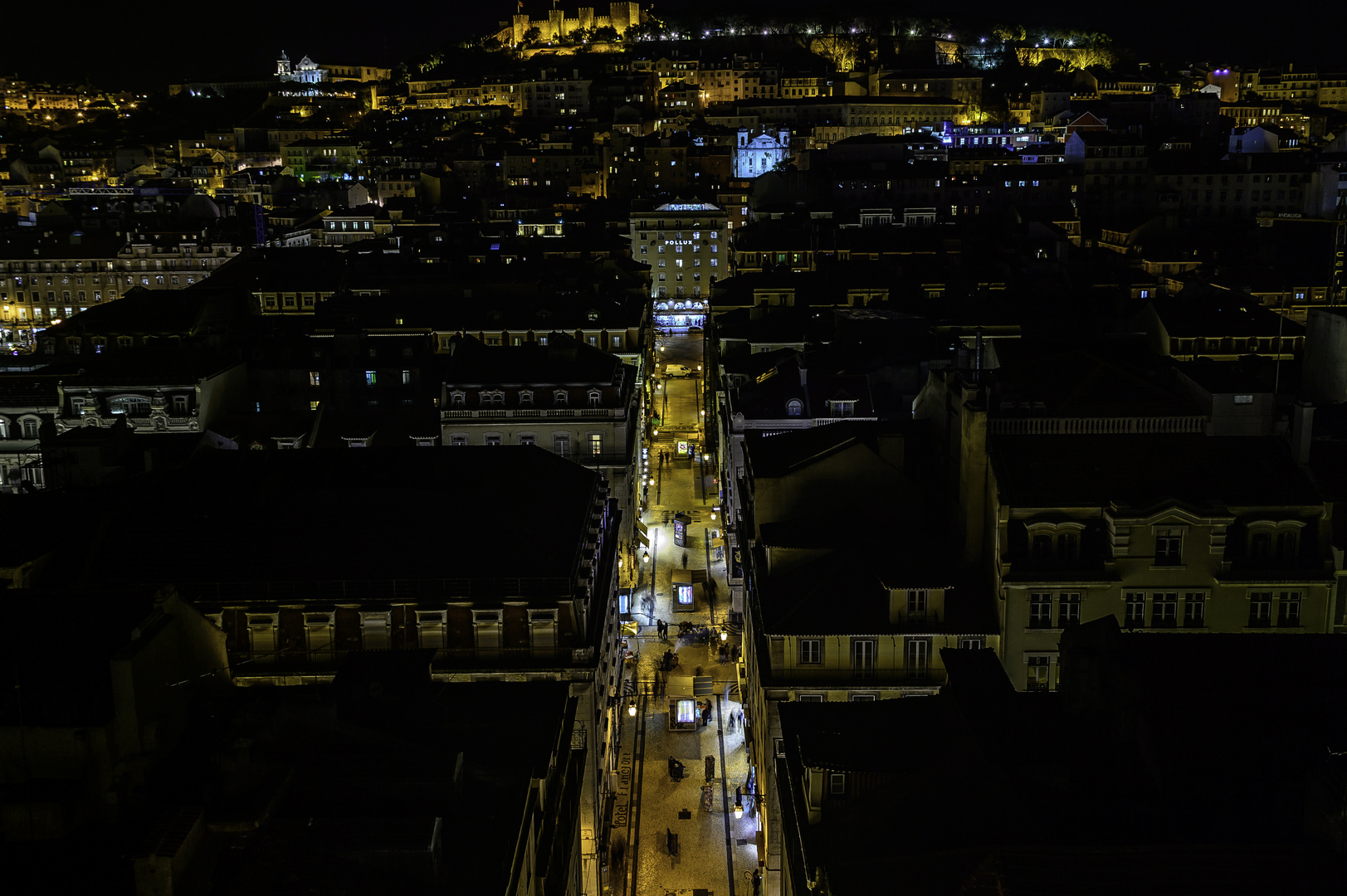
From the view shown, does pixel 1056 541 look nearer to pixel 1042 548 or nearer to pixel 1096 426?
pixel 1042 548

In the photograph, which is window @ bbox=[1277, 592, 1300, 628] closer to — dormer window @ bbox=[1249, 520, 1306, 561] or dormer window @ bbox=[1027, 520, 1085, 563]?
dormer window @ bbox=[1249, 520, 1306, 561]

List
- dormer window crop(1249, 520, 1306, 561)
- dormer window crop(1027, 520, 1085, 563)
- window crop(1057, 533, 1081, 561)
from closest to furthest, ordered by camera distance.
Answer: dormer window crop(1249, 520, 1306, 561), dormer window crop(1027, 520, 1085, 563), window crop(1057, 533, 1081, 561)

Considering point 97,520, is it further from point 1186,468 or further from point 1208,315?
point 1208,315

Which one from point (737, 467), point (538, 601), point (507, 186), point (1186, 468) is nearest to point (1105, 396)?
point (1186, 468)

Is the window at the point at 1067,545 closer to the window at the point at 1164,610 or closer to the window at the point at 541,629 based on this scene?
the window at the point at 1164,610

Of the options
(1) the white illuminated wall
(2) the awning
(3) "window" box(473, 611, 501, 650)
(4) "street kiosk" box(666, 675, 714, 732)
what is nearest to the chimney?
(4) "street kiosk" box(666, 675, 714, 732)
